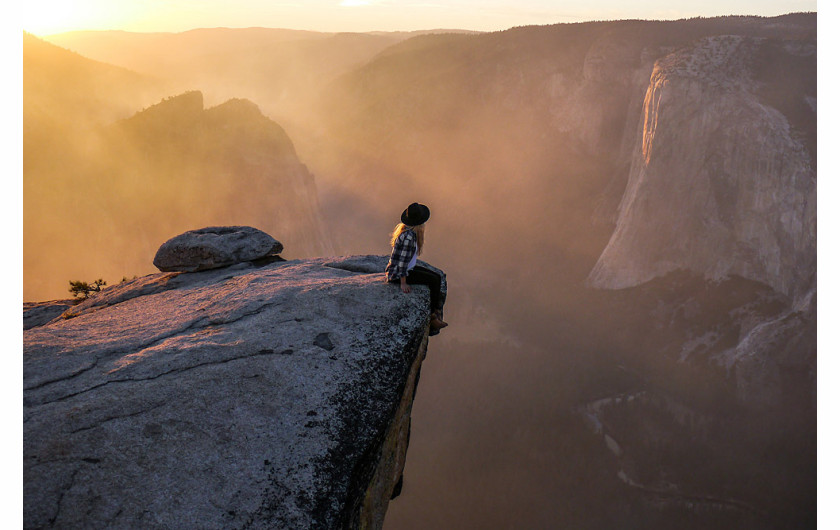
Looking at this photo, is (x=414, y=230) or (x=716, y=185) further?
(x=716, y=185)

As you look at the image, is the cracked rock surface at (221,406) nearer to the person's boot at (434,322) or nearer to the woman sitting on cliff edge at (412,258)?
the woman sitting on cliff edge at (412,258)

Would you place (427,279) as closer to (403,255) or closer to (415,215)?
(403,255)

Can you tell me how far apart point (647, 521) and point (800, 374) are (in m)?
11.6

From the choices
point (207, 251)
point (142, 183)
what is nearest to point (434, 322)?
point (207, 251)

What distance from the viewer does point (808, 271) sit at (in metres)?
26.3

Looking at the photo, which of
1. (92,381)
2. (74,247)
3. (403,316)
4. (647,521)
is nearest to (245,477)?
(92,381)

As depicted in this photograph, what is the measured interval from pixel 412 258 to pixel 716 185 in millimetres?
29150

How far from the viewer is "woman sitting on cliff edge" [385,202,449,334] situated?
24.4ft

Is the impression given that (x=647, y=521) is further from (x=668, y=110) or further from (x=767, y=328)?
(x=668, y=110)

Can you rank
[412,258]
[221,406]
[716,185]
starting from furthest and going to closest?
[716,185]
[412,258]
[221,406]

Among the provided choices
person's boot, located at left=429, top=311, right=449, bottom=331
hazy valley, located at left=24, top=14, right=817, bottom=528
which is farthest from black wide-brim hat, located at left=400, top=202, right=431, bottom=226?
hazy valley, located at left=24, top=14, right=817, bottom=528

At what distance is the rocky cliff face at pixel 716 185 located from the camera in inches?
1072

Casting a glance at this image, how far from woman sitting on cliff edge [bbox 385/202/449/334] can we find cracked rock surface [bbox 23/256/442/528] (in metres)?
0.24

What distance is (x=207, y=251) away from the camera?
32.8 ft
